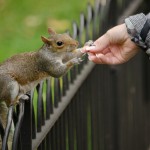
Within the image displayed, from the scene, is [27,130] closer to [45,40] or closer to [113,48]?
[45,40]

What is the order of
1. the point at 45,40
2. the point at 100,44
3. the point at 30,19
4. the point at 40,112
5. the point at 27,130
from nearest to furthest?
the point at 27,130 < the point at 40,112 < the point at 45,40 < the point at 100,44 < the point at 30,19

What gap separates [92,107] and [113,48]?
22.9 inches

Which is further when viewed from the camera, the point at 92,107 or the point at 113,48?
the point at 92,107

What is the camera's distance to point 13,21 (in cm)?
828

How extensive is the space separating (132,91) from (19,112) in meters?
2.69

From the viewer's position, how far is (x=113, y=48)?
380 centimetres

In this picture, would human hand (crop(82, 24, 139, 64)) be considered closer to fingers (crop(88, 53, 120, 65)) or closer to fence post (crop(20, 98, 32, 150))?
fingers (crop(88, 53, 120, 65))

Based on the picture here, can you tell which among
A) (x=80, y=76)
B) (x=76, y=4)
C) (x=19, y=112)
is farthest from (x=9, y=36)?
(x=19, y=112)

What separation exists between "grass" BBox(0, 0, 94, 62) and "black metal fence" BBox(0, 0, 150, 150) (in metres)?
1.87

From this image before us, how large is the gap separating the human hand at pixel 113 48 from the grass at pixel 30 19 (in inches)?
130

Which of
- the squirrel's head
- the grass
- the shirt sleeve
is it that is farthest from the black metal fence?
the grass

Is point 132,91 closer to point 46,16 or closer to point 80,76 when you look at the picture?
point 80,76

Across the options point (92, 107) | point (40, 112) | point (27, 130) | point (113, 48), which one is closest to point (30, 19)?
point (92, 107)

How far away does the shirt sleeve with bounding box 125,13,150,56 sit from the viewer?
3635mm
